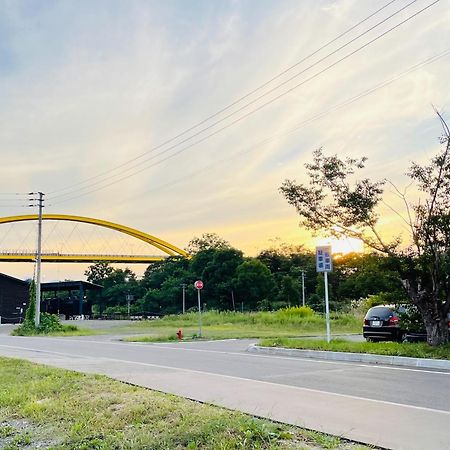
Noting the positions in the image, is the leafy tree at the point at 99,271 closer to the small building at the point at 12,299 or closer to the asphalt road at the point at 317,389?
the small building at the point at 12,299

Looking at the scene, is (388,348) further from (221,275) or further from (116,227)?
(116,227)

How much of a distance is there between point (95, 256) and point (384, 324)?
69.6 meters

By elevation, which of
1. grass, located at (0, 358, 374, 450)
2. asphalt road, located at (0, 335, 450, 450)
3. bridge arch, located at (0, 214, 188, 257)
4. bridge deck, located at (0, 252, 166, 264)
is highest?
bridge arch, located at (0, 214, 188, 257)

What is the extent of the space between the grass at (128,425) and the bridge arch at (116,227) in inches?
2902

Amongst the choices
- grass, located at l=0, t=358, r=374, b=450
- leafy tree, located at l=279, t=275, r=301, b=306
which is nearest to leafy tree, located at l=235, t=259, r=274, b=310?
leafy tree, located at l=279, t=275, r=301, b=306

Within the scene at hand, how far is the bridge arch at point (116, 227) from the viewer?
8238 cm

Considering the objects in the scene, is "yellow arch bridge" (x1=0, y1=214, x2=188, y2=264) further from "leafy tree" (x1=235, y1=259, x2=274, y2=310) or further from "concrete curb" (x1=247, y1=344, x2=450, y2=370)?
"concrete curb" (x1=247, y1=344, x2=450, y2=370)

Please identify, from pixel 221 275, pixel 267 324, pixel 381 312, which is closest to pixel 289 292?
pixel 221 275

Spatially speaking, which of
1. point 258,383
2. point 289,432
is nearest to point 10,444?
point 289,432

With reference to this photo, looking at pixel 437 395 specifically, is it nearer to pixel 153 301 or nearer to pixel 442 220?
pixel 442 220

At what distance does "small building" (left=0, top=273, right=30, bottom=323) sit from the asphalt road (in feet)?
162

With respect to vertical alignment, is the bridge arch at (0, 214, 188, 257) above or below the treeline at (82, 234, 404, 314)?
above

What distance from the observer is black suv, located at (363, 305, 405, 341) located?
1708 centimetres

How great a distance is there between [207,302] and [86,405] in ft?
191
